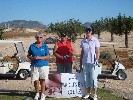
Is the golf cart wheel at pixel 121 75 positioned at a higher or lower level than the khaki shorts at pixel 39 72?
lower

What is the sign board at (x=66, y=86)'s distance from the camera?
9.98 metres

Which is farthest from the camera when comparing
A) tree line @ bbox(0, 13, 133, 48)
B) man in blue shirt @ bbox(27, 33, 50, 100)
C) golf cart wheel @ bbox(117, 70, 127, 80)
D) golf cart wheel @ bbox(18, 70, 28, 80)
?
tree line @ bbox(0, 13, 133, 48)

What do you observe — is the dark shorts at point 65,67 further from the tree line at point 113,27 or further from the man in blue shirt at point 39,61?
the tree line at point 113,27

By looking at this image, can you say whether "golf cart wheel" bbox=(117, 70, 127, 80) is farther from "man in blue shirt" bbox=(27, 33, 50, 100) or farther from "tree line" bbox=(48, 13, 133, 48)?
"tree line" bbox=(48, 13, 133, 48)

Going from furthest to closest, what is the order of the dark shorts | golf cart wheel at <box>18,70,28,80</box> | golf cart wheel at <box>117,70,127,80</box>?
golf cart wheel at <box>117,70,127,80</box>, golf cart wheel at <box>18,70,28,80</box>, the dark shorts

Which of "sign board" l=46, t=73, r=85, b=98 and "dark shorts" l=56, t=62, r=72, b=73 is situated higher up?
"dark shorts" l=56, t=62, r=72, b=73

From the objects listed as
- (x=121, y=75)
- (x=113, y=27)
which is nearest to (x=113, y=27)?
(x=113, y=27)

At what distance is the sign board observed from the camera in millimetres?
9984

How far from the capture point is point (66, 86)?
10031mm

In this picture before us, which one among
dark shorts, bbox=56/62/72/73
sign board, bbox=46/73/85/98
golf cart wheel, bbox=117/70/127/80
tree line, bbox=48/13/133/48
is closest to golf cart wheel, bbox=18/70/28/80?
→ golf cart wheel, bbox=117/70/127/80

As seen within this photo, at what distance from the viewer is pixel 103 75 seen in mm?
15906

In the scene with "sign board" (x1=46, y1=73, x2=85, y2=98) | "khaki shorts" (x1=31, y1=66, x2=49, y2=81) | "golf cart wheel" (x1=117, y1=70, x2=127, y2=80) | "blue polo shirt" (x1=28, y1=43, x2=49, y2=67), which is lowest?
"golf cart wheel" (x1=117, y1=70, x2=127, y2=80)

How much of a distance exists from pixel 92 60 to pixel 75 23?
46.3 meters

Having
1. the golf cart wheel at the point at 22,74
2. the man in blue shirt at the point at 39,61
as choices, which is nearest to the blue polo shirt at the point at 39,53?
the man in blue shirt at the point at 39,61
